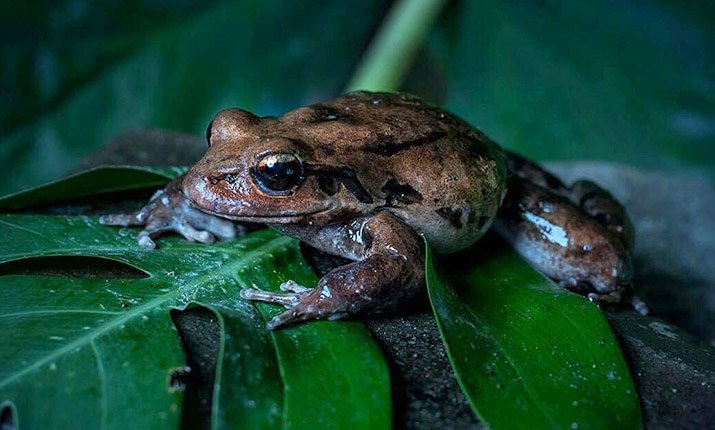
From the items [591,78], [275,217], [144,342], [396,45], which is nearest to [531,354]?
[275,217]

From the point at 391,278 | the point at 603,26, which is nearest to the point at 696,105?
the point at 603,26

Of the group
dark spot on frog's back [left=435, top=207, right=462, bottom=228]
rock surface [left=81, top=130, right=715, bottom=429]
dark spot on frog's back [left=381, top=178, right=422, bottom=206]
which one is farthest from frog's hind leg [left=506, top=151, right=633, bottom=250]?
dark spot on frog's back [left=381, top=178, right=422, bottom=206]

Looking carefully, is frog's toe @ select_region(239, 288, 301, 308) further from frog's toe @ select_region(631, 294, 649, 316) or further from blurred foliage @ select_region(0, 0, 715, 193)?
blurred foliage @ select_region(0, 0, 715, 193)

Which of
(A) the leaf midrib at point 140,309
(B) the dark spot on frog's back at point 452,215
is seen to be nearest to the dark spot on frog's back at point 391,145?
(B) the dark spot on frog's back at point 452,215

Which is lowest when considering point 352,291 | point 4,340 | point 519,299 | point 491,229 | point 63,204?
point 4,340

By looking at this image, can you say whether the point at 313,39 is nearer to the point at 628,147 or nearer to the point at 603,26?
the point at 603,26

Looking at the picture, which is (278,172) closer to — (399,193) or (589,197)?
(399,193)
